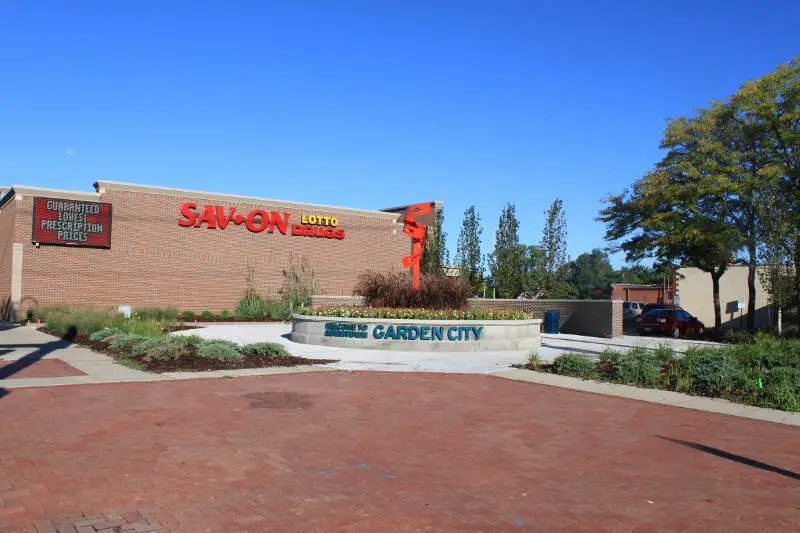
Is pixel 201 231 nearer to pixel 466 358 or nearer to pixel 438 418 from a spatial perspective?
pixel 466 358

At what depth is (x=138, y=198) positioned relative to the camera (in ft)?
104

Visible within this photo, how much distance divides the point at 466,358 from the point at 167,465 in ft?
38.1

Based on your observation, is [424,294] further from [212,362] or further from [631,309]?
[631,309]

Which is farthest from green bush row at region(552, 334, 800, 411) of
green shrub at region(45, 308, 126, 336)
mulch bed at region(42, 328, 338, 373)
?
green shrub at region(45, 308, 126, 336)

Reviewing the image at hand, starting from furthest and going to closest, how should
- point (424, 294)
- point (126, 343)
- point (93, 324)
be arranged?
point (424, 294)
point (93, 324)
point (126, 343)

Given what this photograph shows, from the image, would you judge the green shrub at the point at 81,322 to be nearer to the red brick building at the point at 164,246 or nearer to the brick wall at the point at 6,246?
the red brick building at the point at 164,246

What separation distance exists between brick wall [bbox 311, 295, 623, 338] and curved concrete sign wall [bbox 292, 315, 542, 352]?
6561mm

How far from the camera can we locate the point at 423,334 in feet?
61.7

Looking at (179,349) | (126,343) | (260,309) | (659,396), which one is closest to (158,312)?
(260,309)

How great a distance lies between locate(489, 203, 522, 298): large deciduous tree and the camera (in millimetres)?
34656

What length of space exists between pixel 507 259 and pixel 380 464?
28484 millimetres

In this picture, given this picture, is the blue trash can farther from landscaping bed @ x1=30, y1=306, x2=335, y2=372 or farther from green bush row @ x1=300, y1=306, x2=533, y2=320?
landscaping bed @ x1=30, y1=306, x2=335, y2=372

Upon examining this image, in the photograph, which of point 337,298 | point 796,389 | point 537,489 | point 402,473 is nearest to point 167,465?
point 402,473

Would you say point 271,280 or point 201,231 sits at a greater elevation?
point 201,231
